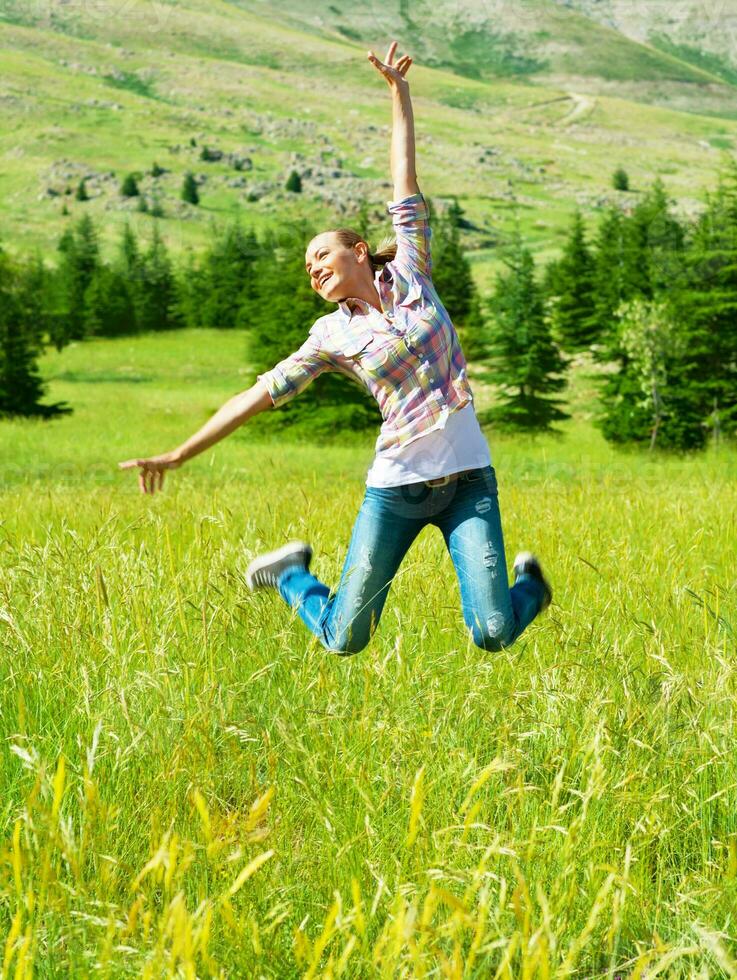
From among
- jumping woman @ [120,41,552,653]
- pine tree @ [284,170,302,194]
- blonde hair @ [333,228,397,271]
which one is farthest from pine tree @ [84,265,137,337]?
jumping woman @ [120,41,552,653]

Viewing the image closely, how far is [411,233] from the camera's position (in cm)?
428

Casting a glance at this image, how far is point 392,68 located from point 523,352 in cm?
4013

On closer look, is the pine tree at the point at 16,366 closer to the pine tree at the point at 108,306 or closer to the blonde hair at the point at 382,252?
the pine tree at the point at 108,306

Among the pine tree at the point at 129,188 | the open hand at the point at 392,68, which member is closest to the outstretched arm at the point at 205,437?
the open hand at the point at 392,68

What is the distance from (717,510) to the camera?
26.7 feet

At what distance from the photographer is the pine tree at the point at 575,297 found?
5691 centimetres

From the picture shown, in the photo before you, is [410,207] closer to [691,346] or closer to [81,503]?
[81,503]

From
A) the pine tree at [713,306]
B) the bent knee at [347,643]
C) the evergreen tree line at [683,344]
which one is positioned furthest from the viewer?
the evergreen tree line at [683,344]

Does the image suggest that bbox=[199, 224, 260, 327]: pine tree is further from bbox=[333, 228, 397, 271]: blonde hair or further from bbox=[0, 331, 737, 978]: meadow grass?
bbox=[0, 331, 737, 978]: meadow grass

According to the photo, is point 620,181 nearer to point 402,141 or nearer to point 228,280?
point 228,280

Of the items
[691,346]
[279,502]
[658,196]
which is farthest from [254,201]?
[279,502]

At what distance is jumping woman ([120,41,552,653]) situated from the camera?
3914mm

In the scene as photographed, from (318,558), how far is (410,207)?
6.59 feet

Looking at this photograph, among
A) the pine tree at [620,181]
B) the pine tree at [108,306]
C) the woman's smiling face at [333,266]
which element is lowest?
the pine tree at [108,306]
